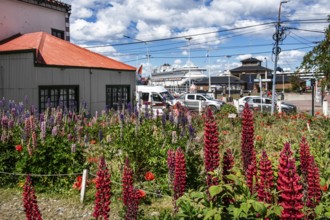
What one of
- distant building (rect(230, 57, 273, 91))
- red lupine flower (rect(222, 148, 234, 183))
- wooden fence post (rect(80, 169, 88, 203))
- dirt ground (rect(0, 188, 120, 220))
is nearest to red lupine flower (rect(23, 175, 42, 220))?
red lupine flower (rect(222, 148, 234, 183))

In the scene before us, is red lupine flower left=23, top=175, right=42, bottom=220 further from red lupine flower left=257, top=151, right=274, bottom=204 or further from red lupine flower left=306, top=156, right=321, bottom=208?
red lupine flower left=306, top=156, right=321, bottom=208

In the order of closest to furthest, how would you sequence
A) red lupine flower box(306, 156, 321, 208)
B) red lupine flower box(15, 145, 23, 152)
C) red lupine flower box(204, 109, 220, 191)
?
red lupine flower box(306, 156, 321, 208), red lupine flower box(204, 109, 220, 191), red lupine flower box(15, 145, 23, 152)

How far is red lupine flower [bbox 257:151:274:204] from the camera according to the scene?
2.37 metres

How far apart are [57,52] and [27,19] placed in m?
4.90

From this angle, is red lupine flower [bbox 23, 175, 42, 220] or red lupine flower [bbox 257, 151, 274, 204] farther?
red lupine flower [bbox 23, 175, 42, 220]

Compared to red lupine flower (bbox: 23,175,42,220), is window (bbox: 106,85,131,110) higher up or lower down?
higher up

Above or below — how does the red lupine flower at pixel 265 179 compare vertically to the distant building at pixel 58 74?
below

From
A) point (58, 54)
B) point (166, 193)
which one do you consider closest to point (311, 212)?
point (166, 193)

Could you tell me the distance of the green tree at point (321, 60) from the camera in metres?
16.7

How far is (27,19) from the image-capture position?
2109 centimetres

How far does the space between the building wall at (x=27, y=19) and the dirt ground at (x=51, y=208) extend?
15.6m

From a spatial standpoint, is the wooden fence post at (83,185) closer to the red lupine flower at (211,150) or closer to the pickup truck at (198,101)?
the red lupine flower at (211,150)

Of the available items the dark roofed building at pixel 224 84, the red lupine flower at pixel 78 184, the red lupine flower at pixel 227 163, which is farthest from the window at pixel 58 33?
the dark roofed building at pixel 224 84

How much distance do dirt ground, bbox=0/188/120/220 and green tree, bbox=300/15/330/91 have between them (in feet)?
48.5
